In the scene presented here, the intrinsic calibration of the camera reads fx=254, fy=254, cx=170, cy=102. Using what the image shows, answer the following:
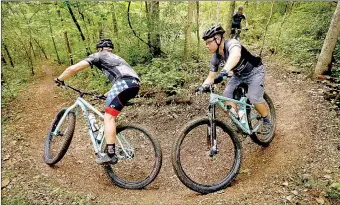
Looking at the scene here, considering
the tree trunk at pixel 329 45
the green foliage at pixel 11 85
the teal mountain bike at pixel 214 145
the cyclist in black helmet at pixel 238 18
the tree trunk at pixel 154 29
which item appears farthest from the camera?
the cyclist in black helmet at pixel 238 18

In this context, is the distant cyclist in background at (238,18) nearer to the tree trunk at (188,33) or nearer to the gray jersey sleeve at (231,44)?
the tree trunk at (188,33)

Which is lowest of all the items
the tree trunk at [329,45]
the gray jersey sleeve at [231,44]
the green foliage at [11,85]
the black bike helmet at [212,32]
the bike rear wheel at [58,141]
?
the green foliage at [11,85]

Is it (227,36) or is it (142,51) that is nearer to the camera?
(142,51)

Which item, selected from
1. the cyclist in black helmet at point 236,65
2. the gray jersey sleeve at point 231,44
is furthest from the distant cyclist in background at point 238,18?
the gray jersey sleeve at point 231,44

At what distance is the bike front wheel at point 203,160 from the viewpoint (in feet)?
13.9

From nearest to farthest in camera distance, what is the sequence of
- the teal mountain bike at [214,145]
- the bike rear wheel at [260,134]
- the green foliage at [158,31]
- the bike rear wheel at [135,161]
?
the teal mountain bike at [214,145] → the bike rear wheel at [135,161] → the bike rear wheel at [260,134] → the green foliage at [158,31]

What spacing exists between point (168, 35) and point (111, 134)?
7395 mm

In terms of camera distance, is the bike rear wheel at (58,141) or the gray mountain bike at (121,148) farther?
the bike rear wheel at (58,141)

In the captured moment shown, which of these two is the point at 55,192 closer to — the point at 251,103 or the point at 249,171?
the point at 249,171

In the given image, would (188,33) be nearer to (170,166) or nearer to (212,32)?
(212,32)

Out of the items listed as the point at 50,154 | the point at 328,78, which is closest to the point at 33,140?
the point at 50,154

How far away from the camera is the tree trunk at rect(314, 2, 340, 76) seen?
302 inches

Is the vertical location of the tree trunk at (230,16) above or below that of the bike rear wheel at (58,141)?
above

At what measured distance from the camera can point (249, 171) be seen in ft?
16.5
